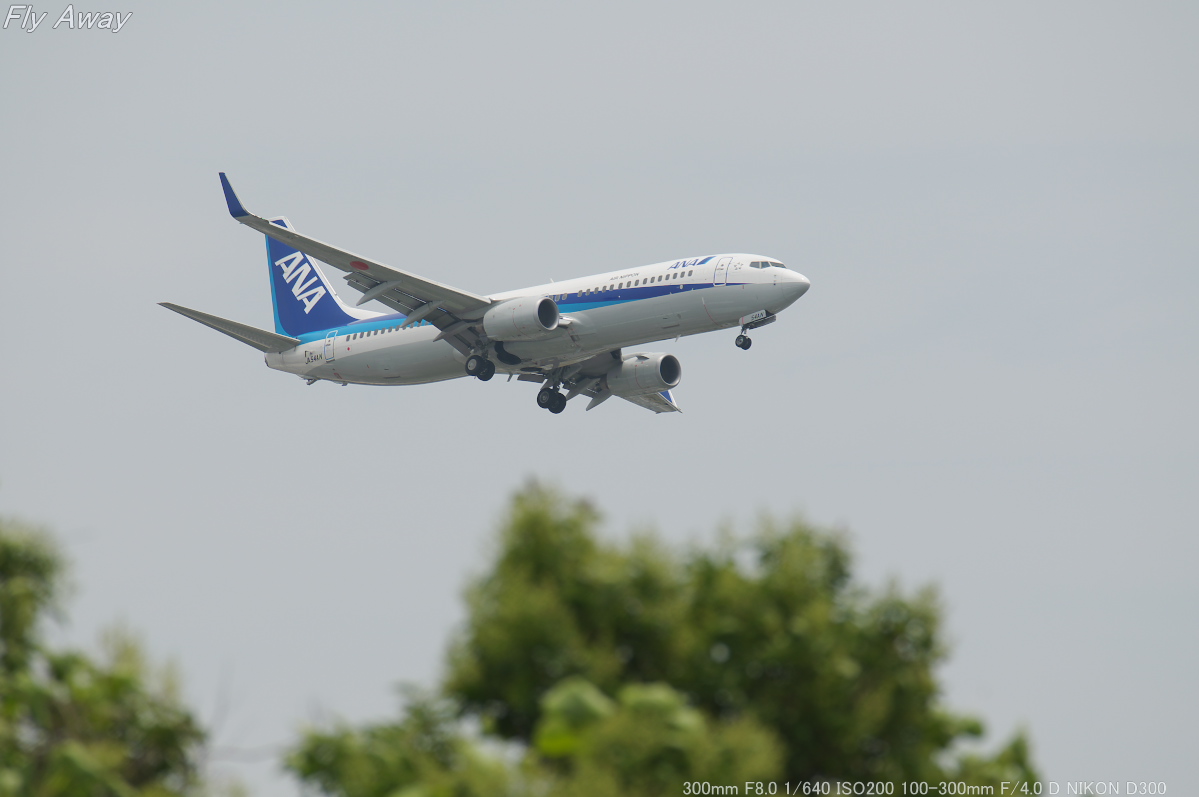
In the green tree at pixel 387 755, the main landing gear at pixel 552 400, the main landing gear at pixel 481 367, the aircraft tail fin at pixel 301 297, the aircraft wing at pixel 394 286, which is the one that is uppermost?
A: the aircraft tail fin at pixel 301 297

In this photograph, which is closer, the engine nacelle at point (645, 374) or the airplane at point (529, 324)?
the airplane at point (529, 324)

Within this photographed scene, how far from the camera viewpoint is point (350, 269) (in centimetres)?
4456

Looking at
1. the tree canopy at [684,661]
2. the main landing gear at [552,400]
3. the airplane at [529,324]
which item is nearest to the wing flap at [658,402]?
the airplane at [529,324]

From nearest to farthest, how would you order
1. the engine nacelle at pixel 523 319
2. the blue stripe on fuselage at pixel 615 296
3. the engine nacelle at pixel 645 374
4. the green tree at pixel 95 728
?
the green tree at pixel 95 728
the blue stripe on fuselage at pixel 615 296
the engine nacelle at pixel 523 319
the engine nacelle at pixel 645 374

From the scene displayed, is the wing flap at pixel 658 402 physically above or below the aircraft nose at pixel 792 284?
above

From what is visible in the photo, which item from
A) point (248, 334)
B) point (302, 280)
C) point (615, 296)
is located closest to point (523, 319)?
point (615, 296)

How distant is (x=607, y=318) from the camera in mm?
43969

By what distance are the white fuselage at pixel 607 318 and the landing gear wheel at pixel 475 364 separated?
652mm

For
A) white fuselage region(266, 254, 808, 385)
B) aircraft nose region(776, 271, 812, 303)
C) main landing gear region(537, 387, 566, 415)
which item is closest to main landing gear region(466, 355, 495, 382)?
white fuselage region(266, 254, 808, 385)

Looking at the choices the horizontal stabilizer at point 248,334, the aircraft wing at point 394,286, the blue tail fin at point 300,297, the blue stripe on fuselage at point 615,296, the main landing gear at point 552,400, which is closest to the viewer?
the aircraft wing at point 394,286

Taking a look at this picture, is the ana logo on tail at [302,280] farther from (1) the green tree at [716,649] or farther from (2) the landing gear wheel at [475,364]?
(1) the green tree at [716,649]

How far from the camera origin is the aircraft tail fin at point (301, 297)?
54.9 metres

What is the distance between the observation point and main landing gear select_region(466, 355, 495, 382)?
4691 centimetres

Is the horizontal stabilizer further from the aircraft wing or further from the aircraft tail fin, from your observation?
the aircraft wing
